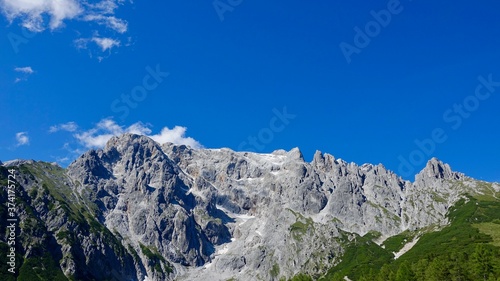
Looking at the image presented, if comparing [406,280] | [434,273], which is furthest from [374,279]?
[434,273]

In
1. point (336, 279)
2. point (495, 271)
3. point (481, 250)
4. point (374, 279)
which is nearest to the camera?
point (495, 271)

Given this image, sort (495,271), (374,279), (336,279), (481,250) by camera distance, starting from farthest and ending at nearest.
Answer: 1. (336,279)
2. (374,279)
3. (481,250)
4. (495,271)

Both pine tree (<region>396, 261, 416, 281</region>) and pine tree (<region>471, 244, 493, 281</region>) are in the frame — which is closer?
pine tree (<region>471, 244, 493, 281</region>)

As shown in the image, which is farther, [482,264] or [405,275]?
[405,275]

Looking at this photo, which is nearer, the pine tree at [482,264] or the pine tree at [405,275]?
the pine tree at [482,264]

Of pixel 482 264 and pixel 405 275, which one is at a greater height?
pixel 405 275

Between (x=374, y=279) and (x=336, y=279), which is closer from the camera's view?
(x=374, y=279)

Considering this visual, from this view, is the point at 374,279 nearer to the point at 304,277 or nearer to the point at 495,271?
the point at 304,277

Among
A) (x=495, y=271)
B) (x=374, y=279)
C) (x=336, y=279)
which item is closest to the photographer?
(x=495, y=271)

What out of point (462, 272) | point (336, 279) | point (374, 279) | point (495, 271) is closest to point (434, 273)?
point (462, 272)

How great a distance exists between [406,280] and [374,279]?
21.3 meters

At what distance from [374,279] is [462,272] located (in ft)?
127

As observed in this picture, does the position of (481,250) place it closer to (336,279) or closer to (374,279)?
(374,279)

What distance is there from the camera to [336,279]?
19125cm
